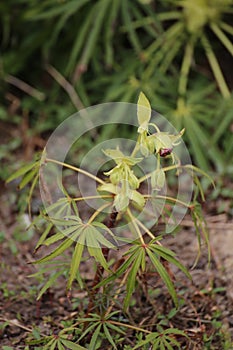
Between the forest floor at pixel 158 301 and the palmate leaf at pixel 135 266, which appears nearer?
the palmate leaf at pixel 135 266

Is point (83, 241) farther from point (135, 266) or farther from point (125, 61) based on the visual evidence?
point (125, 61)

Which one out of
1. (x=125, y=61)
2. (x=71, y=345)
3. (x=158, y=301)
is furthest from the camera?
(x=125, y=61)

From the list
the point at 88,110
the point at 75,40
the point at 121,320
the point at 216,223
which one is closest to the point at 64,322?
the point at 121,320

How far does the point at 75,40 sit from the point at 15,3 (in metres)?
0.28

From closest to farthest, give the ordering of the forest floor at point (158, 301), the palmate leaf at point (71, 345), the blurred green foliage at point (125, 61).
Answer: the palmate leaf at point (71, 345) → the forest floor at point (158, 301) → the blurred green foliage at point (125, 61)

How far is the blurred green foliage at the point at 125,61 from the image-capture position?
2.44 metres

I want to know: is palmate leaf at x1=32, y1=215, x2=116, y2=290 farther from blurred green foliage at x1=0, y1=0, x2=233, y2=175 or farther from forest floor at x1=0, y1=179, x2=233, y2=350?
blurred green foliage at x1=0, y1=0, x2=233, y2=175

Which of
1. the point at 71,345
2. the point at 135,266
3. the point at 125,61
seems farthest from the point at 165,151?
the point at 125,61

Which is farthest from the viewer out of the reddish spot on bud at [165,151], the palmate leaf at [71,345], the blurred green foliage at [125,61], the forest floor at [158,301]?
the blurred green foliage at [125,61]

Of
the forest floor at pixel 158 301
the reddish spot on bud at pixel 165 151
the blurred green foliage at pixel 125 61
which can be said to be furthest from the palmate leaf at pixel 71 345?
the blurred green foliage at pixel 125 61

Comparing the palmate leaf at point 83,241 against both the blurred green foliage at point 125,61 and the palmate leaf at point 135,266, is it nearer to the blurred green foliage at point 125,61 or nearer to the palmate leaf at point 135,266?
the palmate leaf at point 135,266

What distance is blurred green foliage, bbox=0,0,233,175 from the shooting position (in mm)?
2436

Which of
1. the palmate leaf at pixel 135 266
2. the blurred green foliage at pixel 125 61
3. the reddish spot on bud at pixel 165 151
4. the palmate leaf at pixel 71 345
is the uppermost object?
the blurred green foliage at pixel 125 61

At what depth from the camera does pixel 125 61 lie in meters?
2.59
